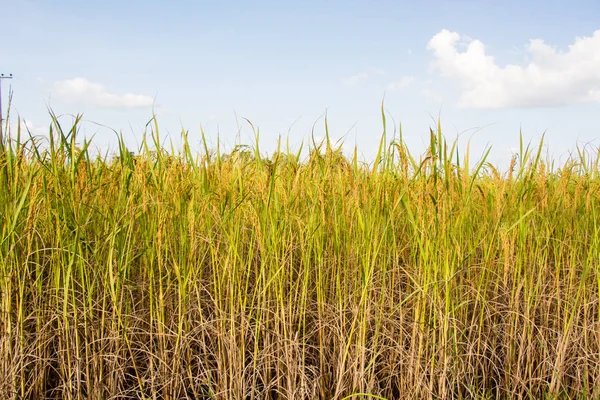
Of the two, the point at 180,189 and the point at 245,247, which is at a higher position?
the point at 180,189

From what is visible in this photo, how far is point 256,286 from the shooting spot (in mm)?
2113

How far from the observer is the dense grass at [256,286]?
2.09 m

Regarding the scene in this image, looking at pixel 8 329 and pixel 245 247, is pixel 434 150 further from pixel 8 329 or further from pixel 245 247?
pixel 8 329

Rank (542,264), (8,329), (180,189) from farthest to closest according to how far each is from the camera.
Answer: (542,264) → (180,189) → (8,329)

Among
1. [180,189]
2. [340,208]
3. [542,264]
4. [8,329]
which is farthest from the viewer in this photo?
[542,264]

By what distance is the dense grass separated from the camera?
2.09 meters

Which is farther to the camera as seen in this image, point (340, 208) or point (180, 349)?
point (340, 208)

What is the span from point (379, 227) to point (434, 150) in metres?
0.40

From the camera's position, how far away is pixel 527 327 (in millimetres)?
2443

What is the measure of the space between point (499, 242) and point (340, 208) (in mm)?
846

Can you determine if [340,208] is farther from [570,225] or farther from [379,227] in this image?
[570,225]

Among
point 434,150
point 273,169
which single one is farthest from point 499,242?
point 273,169

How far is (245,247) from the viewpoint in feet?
8.39

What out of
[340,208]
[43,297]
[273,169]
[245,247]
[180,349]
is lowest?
[180,349]
